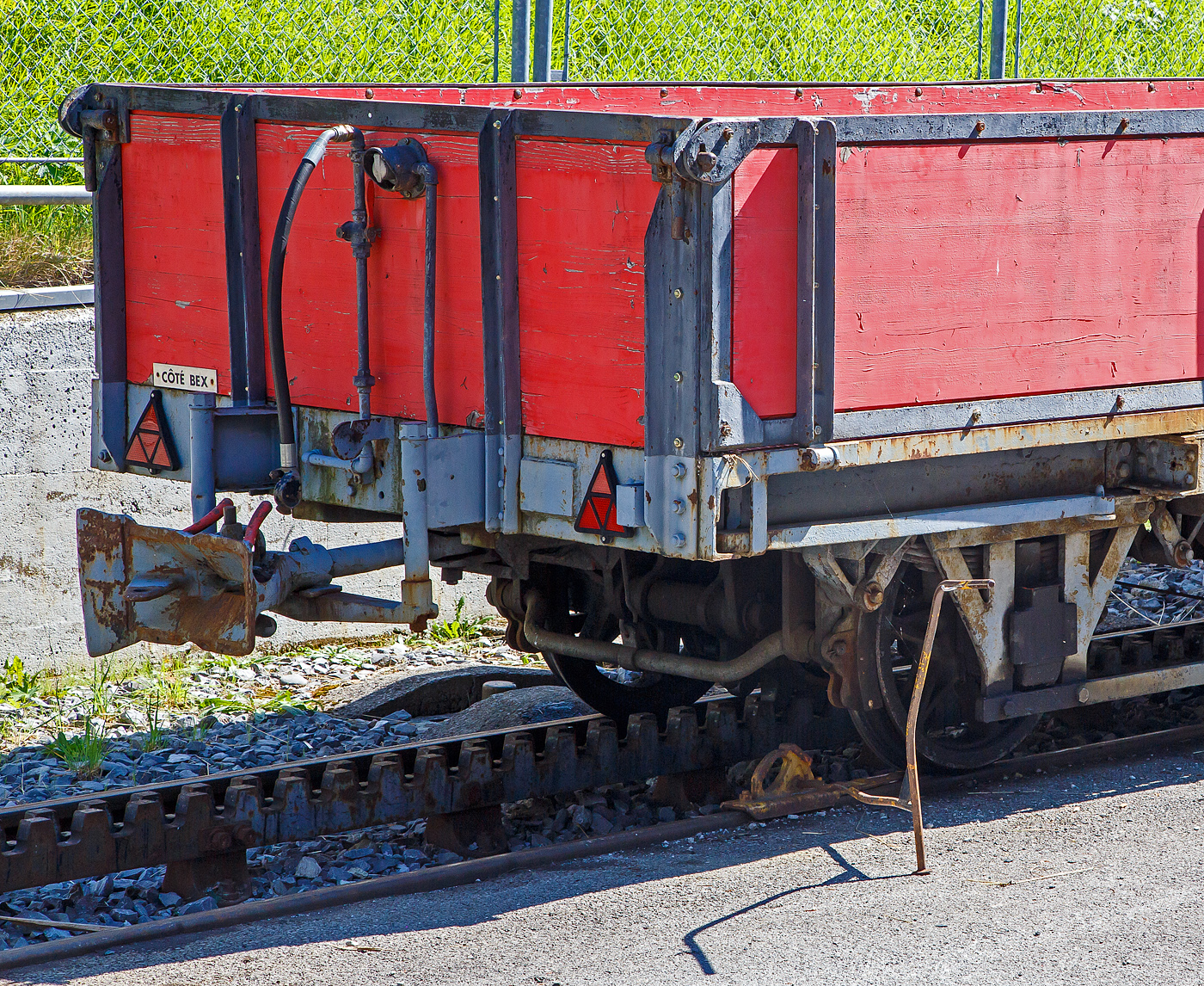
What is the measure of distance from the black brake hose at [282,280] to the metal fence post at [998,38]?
757 cm

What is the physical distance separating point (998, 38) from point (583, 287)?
7859 mm

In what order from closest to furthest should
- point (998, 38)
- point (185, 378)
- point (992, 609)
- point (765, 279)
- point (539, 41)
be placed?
1. point (765, 279)
2. point (992, 609)
3. point (185, 378)
4. point (539, 41)
5. point (998, 38)

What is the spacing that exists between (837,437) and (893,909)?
1380 millimetres

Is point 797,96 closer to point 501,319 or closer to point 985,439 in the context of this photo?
point 985,439

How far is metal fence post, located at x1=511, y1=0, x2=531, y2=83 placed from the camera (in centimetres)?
895

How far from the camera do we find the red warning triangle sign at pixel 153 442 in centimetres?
561

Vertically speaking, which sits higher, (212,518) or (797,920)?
(212,518)

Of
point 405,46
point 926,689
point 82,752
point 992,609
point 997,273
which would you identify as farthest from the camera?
point 405,46

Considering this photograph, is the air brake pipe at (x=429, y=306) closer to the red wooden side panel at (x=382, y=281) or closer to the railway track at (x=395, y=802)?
the red wooden side panel at (x=382, y=281)

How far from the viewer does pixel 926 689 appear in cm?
585

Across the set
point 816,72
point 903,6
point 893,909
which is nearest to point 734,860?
point 893,909

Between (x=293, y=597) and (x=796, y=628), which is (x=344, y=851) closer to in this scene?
(x=293, y=597)

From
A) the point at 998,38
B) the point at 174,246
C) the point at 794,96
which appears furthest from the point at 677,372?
the point at 998,38

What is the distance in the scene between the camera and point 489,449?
15.9ft
